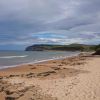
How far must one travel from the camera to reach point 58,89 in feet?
35.2

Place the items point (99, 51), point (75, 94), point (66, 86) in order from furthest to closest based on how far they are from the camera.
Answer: point (99, 51), point (66, 86), point (75, 94)

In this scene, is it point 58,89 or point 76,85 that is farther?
point 76,85

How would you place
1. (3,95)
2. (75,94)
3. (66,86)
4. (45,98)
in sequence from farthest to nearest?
(66,86), (3,95), (75,94), (45,98)

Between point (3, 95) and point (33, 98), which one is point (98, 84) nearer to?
point (33, 98)

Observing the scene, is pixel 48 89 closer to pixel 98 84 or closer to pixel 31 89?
pixel 31 89

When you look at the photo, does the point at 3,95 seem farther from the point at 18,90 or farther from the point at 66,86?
the point at 66,86

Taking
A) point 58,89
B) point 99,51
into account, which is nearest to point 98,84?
point 58,89

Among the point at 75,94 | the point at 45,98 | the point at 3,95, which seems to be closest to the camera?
the point at 45,98

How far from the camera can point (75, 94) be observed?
9.70 m

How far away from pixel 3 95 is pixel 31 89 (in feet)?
4.21

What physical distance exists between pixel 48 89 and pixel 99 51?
4926 centimetres

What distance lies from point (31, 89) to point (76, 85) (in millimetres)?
2358

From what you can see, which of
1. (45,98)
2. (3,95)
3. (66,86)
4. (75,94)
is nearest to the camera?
(45,98)

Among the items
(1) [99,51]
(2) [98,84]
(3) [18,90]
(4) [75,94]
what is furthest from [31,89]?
(1) [99,51]
